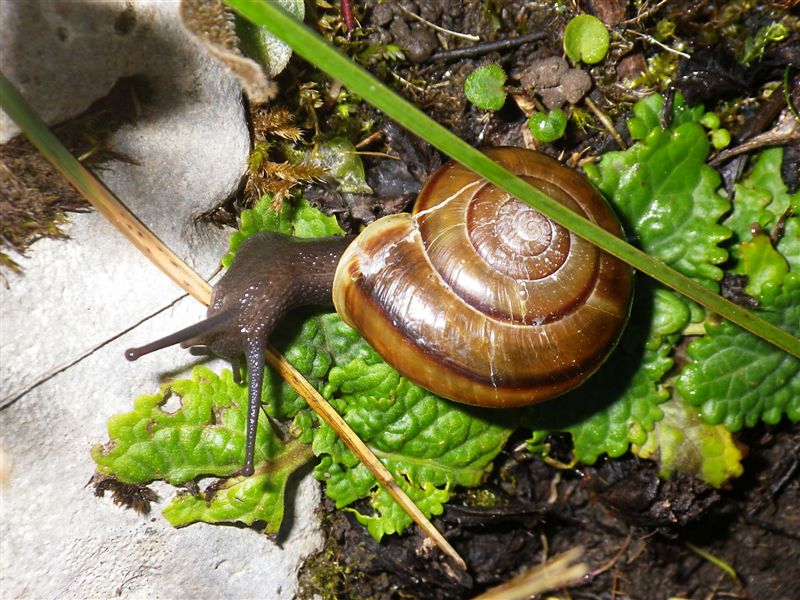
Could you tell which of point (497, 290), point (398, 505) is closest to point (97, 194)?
point (497, 290)

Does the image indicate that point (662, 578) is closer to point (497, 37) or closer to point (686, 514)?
point (686, 514)

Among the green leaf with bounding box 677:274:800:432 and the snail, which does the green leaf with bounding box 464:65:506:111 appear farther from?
the green leaf with bounding box 677:274:800:432

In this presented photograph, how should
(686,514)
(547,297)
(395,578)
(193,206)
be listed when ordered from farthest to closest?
1. (395,578)
2. (686,514)
3. (193,206)
4. (547,297)

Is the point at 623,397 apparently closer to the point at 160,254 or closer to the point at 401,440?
the point at 401,440

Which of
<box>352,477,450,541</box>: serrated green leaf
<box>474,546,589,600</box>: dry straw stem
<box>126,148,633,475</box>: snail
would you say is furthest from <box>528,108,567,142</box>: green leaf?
<box>474,546,589,600</box>: dry straw stem

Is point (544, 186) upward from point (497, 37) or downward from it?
downward

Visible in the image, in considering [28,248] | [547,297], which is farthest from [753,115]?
[28,248]

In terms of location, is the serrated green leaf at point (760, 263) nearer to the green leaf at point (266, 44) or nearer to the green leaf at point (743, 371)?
the green leaf at point (743, 371)

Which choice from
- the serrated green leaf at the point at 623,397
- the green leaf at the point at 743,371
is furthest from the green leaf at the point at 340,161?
the green leaf at the point at 743,371
